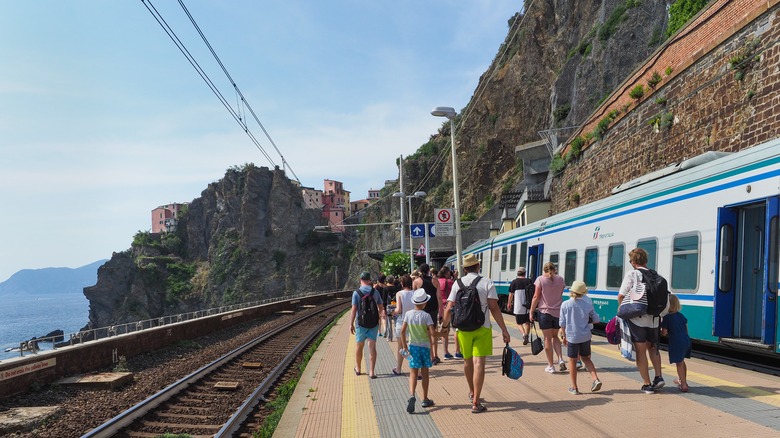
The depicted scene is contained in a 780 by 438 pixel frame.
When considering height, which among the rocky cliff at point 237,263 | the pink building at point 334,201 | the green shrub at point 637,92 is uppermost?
the pink building at point 334,201

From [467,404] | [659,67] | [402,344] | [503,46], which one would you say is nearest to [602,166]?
[659,67]

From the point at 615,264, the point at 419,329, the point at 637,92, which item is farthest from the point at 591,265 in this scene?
the point at 637,92

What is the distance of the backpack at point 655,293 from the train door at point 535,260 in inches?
418

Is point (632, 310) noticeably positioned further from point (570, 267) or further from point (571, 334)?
point (570, 267)

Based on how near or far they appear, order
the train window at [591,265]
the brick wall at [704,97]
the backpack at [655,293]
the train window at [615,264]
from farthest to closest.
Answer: the brick wall at [704,97]
the train window at [591,265]
the train window at [615,264]
the backpack at [655,293]

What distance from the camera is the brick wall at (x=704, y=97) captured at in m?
14.3

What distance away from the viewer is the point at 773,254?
7531 millimetres

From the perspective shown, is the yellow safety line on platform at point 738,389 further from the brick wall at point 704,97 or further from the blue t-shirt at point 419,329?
the brick wall at point 704,97

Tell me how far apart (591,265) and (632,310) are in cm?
712

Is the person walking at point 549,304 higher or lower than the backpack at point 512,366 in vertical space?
higher

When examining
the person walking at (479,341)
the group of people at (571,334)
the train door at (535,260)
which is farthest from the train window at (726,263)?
the train door at (535,260)

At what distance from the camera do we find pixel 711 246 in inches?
347

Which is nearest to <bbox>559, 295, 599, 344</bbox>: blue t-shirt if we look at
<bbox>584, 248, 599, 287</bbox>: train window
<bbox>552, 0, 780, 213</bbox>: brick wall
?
<bbox>584, 248, 599, 287</bbox>: train window

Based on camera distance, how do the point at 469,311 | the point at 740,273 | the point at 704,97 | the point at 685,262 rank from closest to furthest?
the point at 469,311
the point at 740,273
the point at 685,262
the point at 704,97
